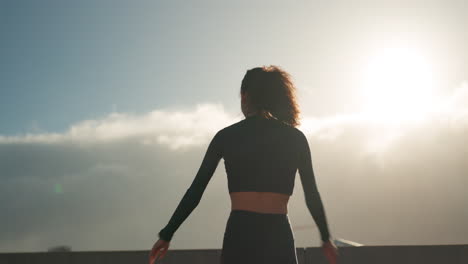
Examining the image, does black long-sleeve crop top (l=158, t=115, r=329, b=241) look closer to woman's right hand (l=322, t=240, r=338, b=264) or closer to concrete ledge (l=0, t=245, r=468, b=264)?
woman's right hand (l=322, t=240, r=338, b=264)

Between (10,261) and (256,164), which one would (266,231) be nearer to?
(256,164)

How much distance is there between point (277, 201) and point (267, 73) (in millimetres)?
1069

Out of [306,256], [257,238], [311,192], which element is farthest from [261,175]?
[306,256]

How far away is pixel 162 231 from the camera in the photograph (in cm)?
→ 434

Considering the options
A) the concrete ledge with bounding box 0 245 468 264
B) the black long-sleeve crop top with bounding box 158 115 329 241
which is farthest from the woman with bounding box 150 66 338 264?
the concrete ledge with bounding box 0 245 468 264

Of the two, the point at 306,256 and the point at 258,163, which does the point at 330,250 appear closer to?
the point at 258,163

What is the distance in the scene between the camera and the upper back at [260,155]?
4.03m

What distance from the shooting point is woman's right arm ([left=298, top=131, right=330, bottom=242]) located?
4395 mm

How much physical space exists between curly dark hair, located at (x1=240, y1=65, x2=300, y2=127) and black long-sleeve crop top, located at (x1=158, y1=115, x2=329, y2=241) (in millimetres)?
82

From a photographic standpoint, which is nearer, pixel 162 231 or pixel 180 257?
pixel 162 231

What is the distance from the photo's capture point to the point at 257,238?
13.3ft

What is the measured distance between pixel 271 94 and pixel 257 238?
3.84ft

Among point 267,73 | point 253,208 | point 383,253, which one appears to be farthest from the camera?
point 383,253

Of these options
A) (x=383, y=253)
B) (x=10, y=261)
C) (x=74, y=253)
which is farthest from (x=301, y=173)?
(x=10, y=261)
